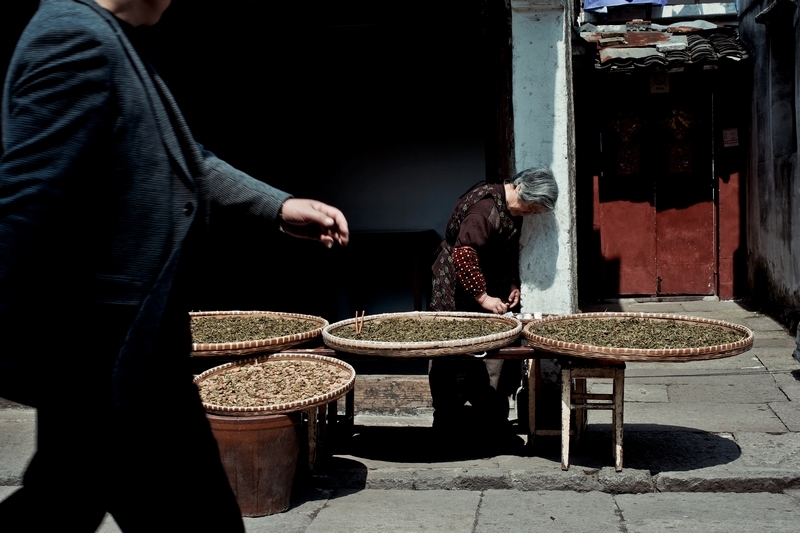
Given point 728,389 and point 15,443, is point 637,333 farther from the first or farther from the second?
point 15,443

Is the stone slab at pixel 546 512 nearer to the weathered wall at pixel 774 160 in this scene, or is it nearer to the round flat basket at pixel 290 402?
the round flat basket at pixel 290 402

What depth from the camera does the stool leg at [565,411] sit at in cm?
485

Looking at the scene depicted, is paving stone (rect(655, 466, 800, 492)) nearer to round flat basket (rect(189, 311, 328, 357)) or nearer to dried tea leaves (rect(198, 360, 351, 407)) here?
dried tea leaves (rect(198, 360, 351, 407))

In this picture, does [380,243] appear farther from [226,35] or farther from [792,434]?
[792,434]

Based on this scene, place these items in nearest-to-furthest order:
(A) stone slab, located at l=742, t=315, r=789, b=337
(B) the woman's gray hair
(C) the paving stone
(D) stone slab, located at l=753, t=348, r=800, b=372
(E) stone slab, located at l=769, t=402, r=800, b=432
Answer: (C) the paving stone → (B) the woman's gray hair → (E) stone slab, located at l=769, t=402, r=800, b=432 → (D) stone slab, located at l=753, t=348, r=800, b=372 → (A) stone slab, located at l=742, t=315, r=789, b=337

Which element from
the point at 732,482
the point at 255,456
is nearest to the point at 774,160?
the point at 732,482

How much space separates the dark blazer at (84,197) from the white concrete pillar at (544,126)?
436 centimetres

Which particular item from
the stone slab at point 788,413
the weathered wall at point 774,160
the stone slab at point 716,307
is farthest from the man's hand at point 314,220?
the stone slab at point 716,307

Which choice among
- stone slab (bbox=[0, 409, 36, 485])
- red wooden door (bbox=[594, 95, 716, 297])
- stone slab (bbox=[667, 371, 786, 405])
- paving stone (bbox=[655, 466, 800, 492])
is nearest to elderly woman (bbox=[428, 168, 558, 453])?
paving stone (bbox=[655, 466, 800, 492])

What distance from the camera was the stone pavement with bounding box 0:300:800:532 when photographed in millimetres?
4406

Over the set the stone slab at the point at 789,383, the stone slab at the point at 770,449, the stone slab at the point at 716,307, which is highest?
the stone slab at the point at 716,307

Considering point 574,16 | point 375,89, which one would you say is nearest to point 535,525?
point 375,89

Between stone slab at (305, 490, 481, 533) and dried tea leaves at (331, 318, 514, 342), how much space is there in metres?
0.92

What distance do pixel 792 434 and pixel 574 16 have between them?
269 inches
